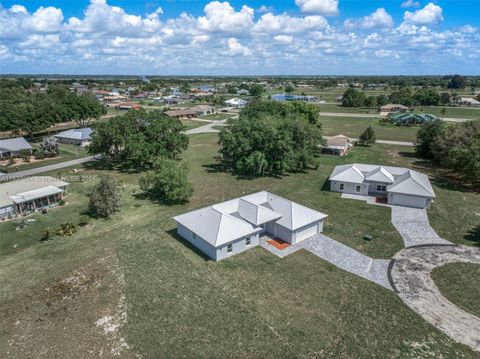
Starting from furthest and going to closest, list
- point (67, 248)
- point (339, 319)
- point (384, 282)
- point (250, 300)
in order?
point (67, 248)
point (384, 282)
point (250, 300)
point (339, 319)

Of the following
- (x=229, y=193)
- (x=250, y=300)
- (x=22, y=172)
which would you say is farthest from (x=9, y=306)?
(x=22, y=172)

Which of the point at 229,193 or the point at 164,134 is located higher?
the point at 164,134

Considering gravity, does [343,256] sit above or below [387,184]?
below

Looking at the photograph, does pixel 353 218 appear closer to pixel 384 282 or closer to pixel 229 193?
pixel 384 282

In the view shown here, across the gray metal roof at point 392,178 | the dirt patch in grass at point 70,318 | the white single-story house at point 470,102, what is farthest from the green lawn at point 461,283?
the white single-story house at point 470,102

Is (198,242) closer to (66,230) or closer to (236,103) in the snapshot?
(66,230)

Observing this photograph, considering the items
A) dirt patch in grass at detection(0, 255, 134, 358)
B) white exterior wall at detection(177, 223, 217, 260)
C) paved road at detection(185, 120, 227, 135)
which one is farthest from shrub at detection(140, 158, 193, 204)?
paved road at detection(185, 120, 227, 135)

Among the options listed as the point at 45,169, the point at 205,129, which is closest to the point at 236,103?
the point at 205,129
